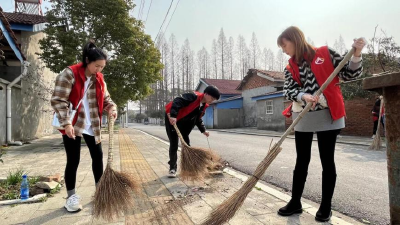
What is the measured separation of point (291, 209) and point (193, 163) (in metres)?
1.53

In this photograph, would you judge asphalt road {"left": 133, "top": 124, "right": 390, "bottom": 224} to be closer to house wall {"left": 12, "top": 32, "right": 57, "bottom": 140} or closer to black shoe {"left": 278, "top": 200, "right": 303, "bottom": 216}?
black shoe {"left": 278, "top": 200, "right": 303, "bottom": 216}

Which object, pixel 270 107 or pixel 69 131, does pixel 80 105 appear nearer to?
pixel 69 131

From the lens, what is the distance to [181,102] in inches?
151

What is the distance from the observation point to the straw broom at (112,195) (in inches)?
90.7

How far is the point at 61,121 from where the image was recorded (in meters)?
2.39

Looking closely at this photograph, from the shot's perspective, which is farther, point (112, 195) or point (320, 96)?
point (112, 195)

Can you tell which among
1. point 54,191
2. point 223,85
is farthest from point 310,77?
point 223,85

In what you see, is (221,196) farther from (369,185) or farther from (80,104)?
(369,185)

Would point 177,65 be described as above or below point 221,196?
A: above

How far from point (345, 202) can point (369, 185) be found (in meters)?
1.05

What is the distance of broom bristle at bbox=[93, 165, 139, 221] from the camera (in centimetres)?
230

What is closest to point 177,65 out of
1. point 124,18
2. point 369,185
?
point 124,18

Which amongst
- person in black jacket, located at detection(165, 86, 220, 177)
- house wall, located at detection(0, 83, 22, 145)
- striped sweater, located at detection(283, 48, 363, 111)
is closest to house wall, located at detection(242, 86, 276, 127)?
house wall, located at detection(0, 83, 22, 145)

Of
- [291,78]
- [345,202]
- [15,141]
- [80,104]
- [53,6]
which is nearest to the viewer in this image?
[291,78]
